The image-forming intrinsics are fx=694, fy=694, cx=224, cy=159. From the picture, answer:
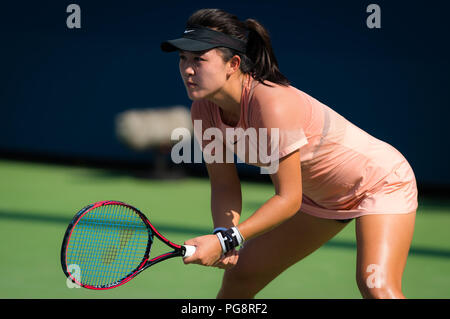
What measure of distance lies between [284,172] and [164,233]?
2.84 m

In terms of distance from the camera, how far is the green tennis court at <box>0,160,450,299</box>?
3959mm

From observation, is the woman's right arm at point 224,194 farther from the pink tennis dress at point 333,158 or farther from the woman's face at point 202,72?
the woman's face at point 202,72

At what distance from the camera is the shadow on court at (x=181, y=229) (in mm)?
4898

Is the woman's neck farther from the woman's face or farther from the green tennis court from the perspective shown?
the green tennis court

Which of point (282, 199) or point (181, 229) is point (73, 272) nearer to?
point (282, 199)

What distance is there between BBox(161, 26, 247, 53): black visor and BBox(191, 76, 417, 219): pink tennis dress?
0.51ft

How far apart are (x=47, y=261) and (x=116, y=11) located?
Result: 12.8 feet

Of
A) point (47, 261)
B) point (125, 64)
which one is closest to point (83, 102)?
point (125, 64)

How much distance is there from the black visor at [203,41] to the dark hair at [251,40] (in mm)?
23

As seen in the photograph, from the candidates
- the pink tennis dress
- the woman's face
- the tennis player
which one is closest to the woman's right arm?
the tennis player

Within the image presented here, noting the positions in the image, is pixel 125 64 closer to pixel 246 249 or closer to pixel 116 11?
pixel 116 11

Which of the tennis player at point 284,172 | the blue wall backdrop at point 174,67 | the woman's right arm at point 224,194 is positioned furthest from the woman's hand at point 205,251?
the blue wall backdrop at point 174,67

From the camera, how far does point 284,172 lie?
2422mm

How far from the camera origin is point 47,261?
14.5 feet
